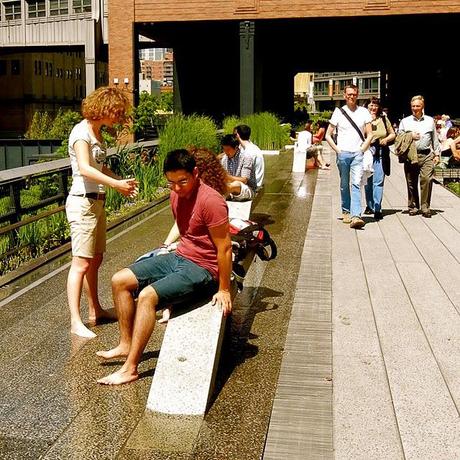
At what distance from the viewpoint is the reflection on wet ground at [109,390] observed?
3.94 meters

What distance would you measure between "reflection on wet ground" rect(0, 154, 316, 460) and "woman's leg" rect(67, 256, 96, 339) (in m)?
0.10

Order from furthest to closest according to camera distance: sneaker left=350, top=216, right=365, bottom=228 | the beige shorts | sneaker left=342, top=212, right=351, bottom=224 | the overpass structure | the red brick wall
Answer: the overpass structure → the red brick wall → sneaker left=342, top=212, right=351, bottom=224 → sneaker left=350, top=216, right=365, bottom=228 → the beige shorts

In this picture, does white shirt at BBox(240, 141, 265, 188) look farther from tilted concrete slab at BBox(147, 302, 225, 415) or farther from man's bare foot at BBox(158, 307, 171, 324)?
tilted concrete slab at BBox(147, 302, 225, 415)

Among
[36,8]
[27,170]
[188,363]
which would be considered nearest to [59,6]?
[36,8]

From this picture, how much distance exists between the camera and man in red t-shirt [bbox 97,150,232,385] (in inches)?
185

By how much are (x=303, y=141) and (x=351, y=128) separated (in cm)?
908

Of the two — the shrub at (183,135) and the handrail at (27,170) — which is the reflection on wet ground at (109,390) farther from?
the shrub at (183,135)

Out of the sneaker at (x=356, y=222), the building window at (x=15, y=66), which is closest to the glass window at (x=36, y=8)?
the building window at (x=15, y=66)

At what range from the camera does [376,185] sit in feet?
38.5

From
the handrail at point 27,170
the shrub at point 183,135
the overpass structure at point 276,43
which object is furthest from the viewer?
the overpass structure at point 276,43

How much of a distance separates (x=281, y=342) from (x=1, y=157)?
3528 cm

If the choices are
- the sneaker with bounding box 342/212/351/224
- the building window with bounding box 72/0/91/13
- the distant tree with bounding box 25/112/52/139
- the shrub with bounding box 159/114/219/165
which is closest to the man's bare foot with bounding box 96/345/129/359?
the sneaker with bounding box 342/212/351/224

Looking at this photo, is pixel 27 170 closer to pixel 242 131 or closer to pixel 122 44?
pixel 242 131

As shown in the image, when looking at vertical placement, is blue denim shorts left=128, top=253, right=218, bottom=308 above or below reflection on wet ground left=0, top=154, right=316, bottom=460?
above
